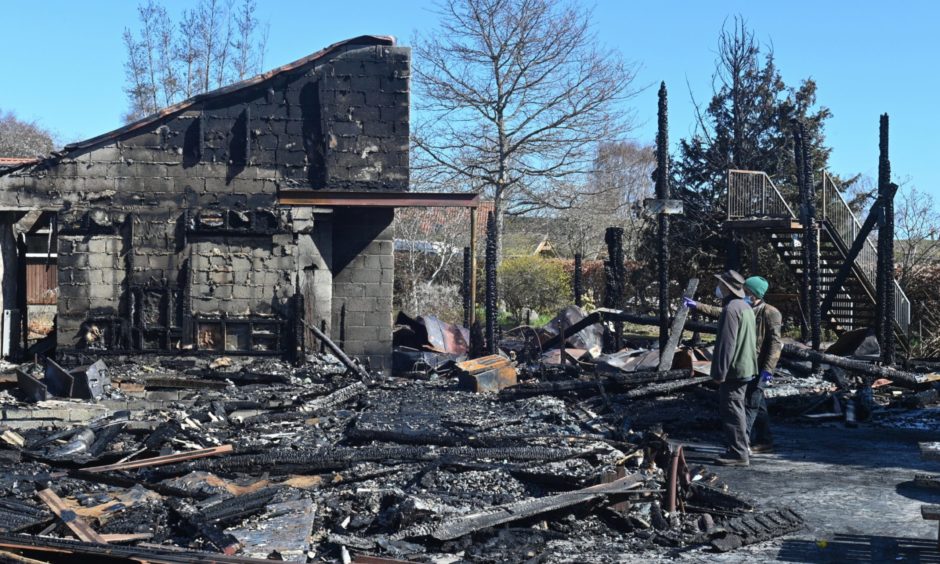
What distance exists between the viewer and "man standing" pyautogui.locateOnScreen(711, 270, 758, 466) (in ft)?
32.5

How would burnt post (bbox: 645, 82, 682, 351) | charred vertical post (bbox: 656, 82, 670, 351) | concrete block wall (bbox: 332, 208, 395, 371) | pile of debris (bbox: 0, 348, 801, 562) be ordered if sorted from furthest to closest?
concrete block wall (bbox: 332, 208, 395, 371)
charred vertical post (bbox: 656, 82, 670, 351)
burnt post (bbox: 645, 82, 682, 351)
pile of debris (bbox: 0, 348, 801, 562)

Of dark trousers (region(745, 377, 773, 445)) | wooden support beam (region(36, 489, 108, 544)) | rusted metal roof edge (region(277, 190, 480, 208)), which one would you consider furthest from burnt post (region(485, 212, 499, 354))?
wooden support beam (region(36, 489, 108, 544))

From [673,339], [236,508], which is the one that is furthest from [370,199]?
[236,508]

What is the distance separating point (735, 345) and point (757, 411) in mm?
1275

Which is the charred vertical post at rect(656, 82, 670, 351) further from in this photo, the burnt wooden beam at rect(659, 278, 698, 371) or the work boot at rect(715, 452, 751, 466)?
the work boot at rect(715, 452, 751, 466)

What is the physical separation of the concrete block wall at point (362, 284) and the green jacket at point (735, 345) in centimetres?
929

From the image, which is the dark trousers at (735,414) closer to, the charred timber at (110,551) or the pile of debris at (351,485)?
the pile of debris at (351,485)

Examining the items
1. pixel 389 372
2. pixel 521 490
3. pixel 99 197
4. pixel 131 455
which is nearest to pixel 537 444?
pixel 521 490

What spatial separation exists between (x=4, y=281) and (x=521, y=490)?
13319 mm

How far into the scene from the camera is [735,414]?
10.0m

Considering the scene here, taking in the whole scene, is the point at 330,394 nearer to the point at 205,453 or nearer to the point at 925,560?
the point at 205,453

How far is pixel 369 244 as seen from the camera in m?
18.5

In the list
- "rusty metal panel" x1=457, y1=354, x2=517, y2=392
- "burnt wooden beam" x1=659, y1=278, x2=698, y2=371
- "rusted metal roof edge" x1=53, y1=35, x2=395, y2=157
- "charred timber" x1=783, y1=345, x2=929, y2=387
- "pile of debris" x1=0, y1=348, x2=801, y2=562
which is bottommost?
"pile of debris" x1=0, y1=348, x2=801, y2=562

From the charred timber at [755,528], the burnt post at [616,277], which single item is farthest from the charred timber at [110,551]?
the burnt post at [616,277]
